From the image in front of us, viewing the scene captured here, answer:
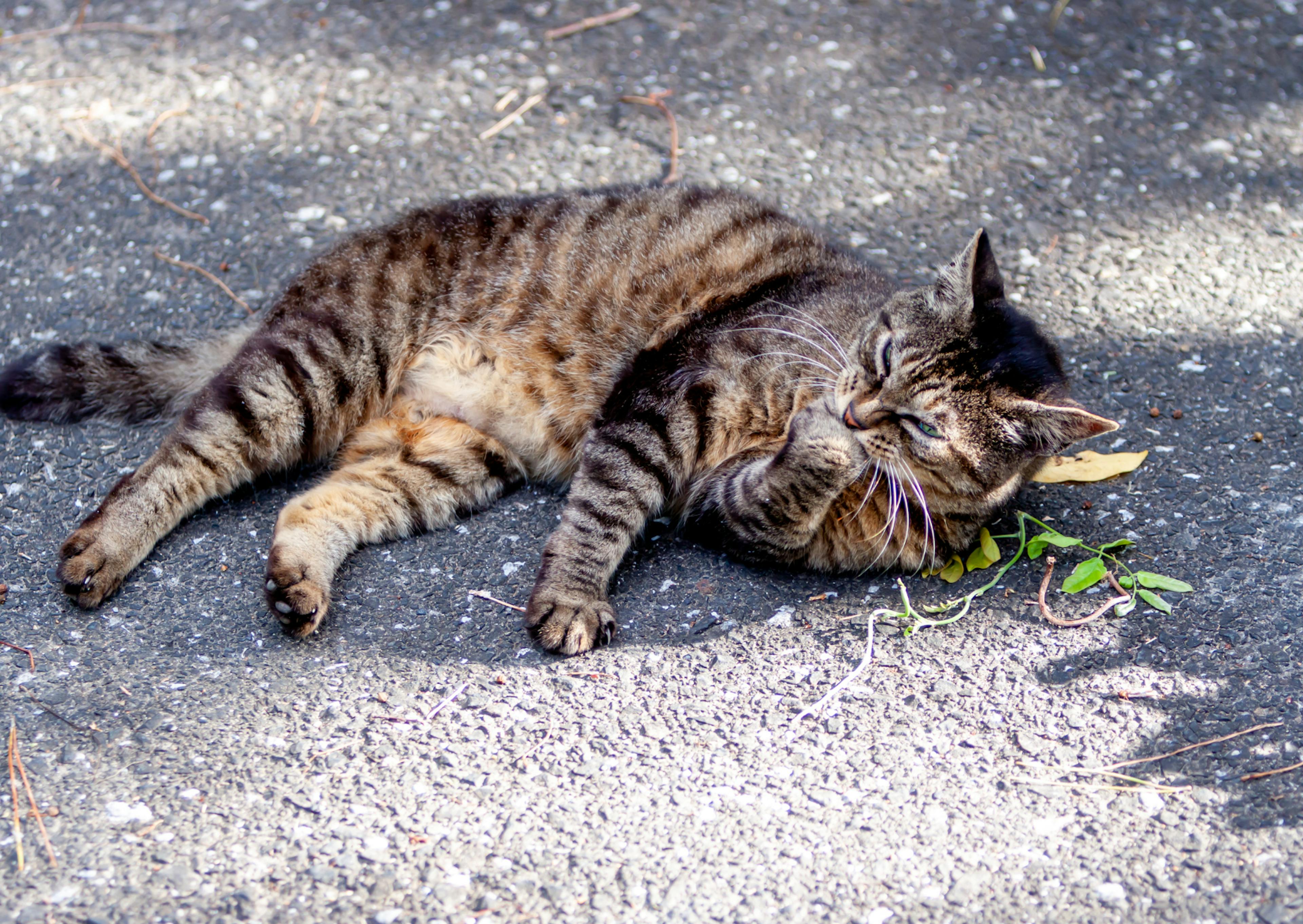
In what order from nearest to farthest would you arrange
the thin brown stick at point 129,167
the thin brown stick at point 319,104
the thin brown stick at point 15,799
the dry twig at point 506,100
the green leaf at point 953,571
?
the thin brown stick at point 15,799 → the green leaf at point 953,571 → the thin brown stick at point 129,167 → the thin brown stick at point 319,104 → the dry twig at point 506,100

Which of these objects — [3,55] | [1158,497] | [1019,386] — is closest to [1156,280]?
[1158,497]

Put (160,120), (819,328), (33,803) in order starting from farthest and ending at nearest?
(160,120) < (819,328) < (33,803)

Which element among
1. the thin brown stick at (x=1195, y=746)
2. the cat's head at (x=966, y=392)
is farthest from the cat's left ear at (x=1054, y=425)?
the thin brown stick at (x=1195, y=746)

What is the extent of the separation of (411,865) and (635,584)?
1043 millimetres

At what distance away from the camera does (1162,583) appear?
9.14 feet

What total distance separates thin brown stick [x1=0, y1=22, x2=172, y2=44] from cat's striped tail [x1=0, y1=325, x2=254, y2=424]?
233 centimetres

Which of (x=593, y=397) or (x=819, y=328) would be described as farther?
(x=593, y=397)

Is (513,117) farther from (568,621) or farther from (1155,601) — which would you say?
(1155,601)

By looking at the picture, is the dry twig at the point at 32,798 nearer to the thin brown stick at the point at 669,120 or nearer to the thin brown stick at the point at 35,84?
the thin brown stick at the point at 669,120

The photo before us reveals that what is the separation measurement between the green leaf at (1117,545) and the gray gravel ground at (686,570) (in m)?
0.06

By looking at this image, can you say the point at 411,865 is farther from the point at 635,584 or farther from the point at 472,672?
the point at 635,584

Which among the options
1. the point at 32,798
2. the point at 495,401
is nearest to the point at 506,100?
the point at 495,401

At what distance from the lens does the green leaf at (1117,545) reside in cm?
291

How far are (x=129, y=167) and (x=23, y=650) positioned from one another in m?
2.47
